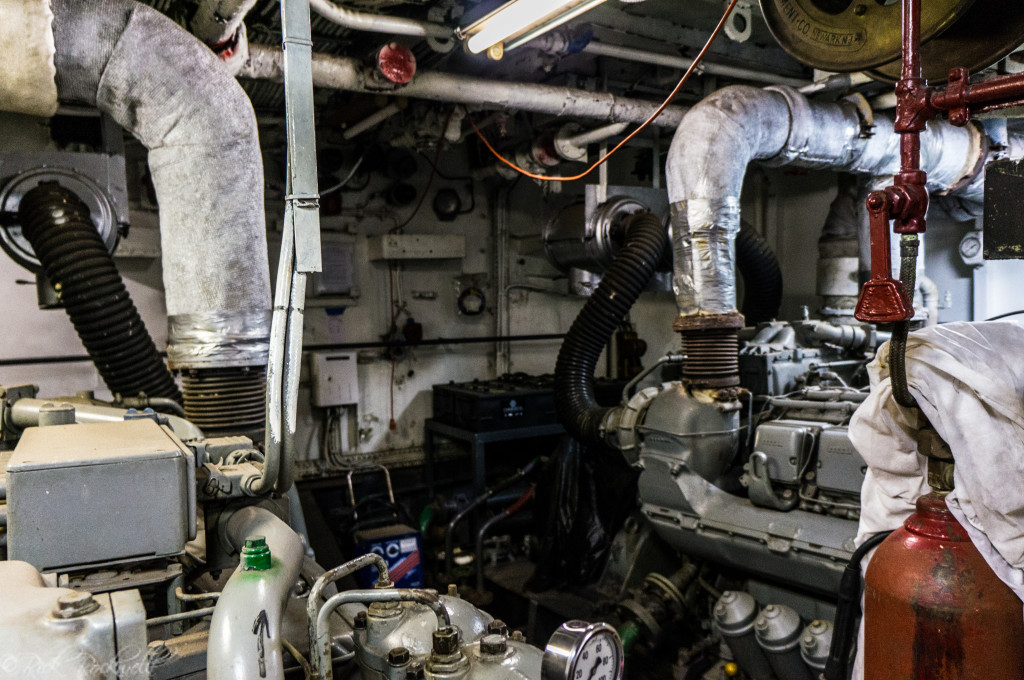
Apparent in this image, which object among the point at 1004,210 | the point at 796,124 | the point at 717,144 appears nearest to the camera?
the point at 1004,210

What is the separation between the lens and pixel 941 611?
5.02ft

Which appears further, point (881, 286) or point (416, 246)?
point (416, 246)

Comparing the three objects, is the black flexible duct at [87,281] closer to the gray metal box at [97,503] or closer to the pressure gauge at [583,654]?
the gray metal box at [97,503]

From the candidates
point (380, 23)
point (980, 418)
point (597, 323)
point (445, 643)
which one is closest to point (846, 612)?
point (980, 418)

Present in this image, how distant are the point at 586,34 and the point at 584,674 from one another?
333cm

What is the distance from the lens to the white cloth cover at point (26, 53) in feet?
7.16

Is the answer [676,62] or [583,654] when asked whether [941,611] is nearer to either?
[583,654]

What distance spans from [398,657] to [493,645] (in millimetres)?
198

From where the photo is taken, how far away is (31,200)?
2.74 m

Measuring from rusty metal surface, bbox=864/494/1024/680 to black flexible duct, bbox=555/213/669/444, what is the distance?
8.28 feet

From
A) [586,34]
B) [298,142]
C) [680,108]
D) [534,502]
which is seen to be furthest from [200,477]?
[680,108]

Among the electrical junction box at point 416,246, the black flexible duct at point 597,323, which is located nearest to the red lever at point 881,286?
the black flexible duct at point 597,323

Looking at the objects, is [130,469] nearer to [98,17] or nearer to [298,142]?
[298,142]

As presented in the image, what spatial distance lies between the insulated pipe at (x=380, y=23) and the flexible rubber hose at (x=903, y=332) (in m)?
2.47
